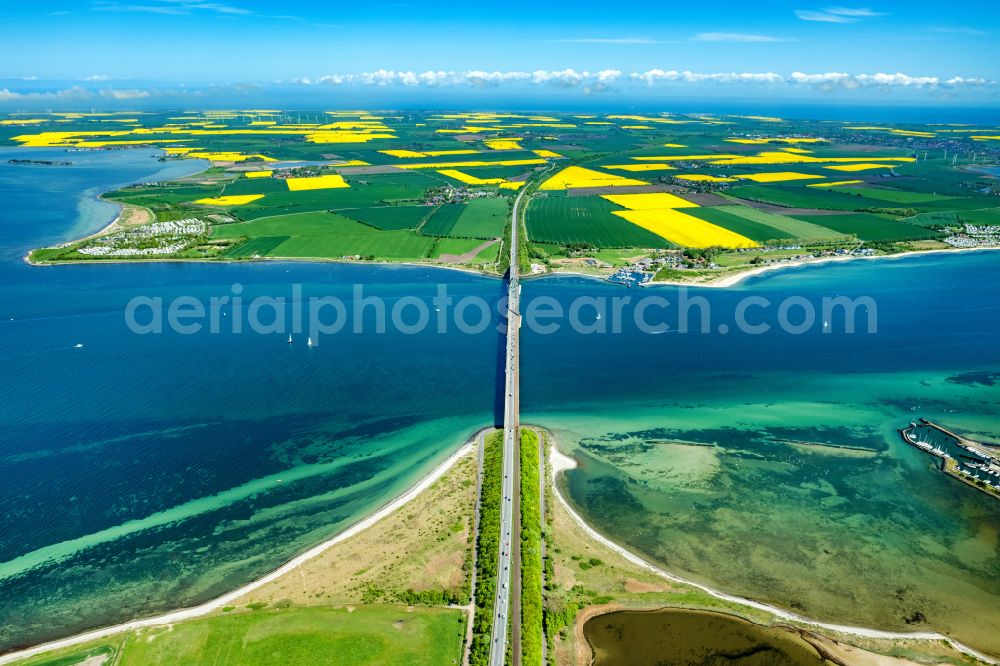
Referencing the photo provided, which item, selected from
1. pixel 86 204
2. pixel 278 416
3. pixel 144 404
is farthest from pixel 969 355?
pixel 86 204

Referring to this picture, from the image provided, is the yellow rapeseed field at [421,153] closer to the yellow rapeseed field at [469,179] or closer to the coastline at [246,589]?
the yellow rapeseed field at [469,179]

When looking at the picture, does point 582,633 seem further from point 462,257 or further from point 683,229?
point 683,229

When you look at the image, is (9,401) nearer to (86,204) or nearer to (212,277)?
(212,277)

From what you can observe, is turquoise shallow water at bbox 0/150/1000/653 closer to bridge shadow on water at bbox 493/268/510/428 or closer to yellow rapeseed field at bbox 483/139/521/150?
bridge shadow on water at bbox 493/268/510/428

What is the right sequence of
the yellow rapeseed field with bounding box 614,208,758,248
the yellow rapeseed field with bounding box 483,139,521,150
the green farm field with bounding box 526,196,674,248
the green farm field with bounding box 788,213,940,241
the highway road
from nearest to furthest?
the highway road → the yellow rapeseed field with bounding box 614,208,758,248 → the green farm field with bounding box 526,196,674,248 → the green farm field with bounding box 788,213,940,241 → the yellow rapeseed field with bounding box 483,139,521,150

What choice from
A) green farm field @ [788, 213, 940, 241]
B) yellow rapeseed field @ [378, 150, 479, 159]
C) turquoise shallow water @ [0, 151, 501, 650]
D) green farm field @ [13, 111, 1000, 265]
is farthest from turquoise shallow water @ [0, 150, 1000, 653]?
yellow rapeseed field @ [378, 150, 479, 159]

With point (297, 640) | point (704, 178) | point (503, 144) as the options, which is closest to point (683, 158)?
point (704, 178)
